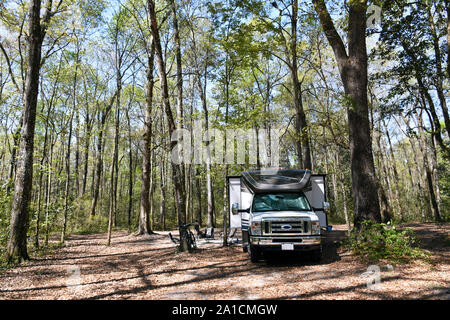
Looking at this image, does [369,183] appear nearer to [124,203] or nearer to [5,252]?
[5,252]

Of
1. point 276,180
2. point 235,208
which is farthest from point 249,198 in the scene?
point 276,180

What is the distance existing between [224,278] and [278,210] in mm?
2821

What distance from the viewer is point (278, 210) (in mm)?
8156

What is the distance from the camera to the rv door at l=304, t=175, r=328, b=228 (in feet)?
29.3

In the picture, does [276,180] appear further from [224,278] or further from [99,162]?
[99,162]

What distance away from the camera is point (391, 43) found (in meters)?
12.1

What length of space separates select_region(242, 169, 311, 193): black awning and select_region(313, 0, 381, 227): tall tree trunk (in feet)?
5.52

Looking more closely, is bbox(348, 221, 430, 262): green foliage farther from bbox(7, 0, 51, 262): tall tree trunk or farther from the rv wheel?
bbox(7, 0, 51, 262): tall tree trunk

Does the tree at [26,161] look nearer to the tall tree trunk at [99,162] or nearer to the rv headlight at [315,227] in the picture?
the rv headlight at [315,227]

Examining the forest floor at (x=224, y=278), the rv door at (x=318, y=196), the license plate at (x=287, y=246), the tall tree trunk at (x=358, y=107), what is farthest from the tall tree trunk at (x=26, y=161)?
the tall tree trunk at (x=358, y=107)

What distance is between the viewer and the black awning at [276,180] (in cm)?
846
